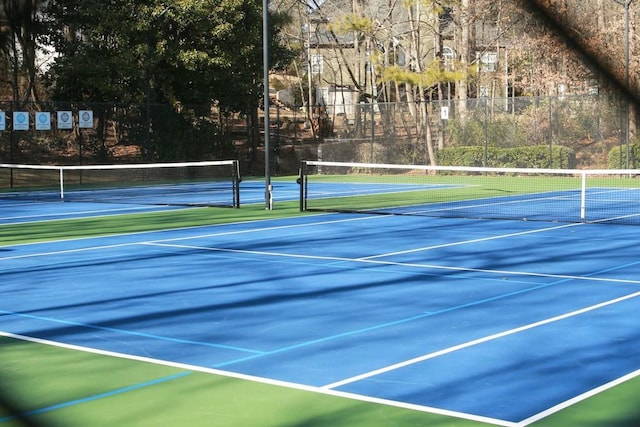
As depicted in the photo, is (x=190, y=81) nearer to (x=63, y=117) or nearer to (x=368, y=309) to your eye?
(x=63, y=117)

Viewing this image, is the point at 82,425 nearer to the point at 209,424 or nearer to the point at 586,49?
the point at 209,424

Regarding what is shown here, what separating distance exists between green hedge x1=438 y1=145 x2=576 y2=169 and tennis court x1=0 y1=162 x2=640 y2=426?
18277 mm

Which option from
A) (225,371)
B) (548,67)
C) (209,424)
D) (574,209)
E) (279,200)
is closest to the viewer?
(548,67)

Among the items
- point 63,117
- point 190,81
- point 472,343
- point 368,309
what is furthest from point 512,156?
point 472,343

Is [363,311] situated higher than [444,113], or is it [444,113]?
[444,113]

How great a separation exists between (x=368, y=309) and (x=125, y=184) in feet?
75.5

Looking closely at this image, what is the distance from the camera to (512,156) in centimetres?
3612

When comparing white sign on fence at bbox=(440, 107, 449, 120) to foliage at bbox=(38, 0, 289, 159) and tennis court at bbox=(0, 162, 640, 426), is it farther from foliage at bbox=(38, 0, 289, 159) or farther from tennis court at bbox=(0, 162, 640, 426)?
tennis court at bbox=(0, 162, 640, 426)

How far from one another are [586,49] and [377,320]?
25.3ft

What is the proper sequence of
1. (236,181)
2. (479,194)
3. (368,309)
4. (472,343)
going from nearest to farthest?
(472,343) < (368,309) < (236,181) < (479,194)

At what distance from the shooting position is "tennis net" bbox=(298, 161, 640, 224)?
1997 centimetres

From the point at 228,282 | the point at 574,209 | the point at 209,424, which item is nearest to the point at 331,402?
the point at 209,424

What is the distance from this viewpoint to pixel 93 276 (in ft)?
38.8

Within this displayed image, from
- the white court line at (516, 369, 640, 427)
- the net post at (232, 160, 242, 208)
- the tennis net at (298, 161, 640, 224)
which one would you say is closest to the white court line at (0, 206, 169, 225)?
the net post at (232, 160, 242, 208)
